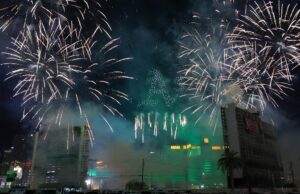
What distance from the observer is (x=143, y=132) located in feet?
571

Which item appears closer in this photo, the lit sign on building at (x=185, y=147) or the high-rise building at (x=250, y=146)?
the high-rise building at (x=250, y=146)

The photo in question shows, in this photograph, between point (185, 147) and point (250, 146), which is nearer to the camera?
point (250, 146)

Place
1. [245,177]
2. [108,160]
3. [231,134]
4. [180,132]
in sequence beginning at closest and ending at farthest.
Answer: [245,177]
[231,134]
[180,132]
[108,160]

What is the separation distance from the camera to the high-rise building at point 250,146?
128125mm

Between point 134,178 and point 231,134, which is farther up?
point 231,134

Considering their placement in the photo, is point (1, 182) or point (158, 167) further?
point (158, 167)

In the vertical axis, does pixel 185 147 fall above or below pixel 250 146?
above

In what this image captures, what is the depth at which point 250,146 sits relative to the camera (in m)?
134

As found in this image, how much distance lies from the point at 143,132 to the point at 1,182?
71.2 m

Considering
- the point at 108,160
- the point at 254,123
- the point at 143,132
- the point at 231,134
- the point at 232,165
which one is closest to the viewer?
the point at 232,165

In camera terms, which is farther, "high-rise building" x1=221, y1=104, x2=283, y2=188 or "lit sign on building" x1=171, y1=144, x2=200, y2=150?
"lit sign on building" x1=171, y1=144, x2=200, y2=150

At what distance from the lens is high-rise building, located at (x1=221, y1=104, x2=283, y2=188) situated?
128125mm

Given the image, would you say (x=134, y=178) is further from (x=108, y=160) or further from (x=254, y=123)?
(x=254, y=123)

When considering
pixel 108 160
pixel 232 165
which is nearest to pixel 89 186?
pixel 108 160
